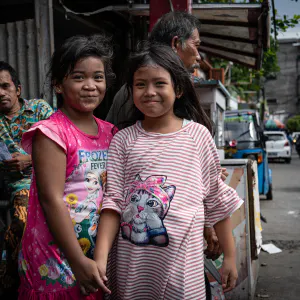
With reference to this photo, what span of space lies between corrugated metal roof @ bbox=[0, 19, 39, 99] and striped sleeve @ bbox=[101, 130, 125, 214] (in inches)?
117

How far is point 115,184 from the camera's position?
5.17ft

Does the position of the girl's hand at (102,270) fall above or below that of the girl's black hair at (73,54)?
below

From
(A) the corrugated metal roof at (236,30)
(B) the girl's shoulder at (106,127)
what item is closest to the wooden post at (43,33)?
(A) the corrugated metal roof at (236,30)

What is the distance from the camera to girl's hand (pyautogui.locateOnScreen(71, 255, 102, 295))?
56.1 inches

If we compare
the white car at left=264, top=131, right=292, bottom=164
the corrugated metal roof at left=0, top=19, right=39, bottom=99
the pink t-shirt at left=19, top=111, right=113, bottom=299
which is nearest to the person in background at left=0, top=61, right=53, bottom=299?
the pink t-shirt at left=19, top=111, right=113, bottom=299

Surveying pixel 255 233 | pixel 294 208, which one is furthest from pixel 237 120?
pixel 255 233

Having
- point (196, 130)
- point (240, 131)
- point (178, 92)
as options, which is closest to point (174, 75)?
point (178, 92)

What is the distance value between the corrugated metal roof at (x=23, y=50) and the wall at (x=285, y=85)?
2078 inches

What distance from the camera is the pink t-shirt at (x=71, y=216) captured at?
152cm

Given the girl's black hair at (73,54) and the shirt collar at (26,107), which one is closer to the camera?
the girl's black hair at (73,54)

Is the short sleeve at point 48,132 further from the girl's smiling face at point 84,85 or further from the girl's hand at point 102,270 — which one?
the girl's hand at point 102,270

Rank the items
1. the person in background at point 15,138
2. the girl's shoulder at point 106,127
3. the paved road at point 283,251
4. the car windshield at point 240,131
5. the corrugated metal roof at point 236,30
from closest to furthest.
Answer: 1. the girl's shoulder at point 106,127
2. the person in background at point 15,138
3. the paved road at point 283,251
4. the corrugated metal roof at point 236,30
5. the car windshield at point 240,131

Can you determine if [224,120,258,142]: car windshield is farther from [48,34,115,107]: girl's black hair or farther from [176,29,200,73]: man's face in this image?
[48,34,115,107]: girl's black hair

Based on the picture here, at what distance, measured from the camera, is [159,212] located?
4.91ft
